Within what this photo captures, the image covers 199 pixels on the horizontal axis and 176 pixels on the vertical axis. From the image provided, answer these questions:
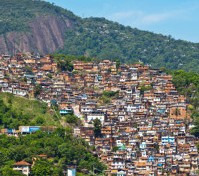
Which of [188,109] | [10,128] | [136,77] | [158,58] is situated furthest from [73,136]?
[158,58]

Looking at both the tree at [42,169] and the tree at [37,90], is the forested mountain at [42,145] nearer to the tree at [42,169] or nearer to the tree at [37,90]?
the tree at [42,169]

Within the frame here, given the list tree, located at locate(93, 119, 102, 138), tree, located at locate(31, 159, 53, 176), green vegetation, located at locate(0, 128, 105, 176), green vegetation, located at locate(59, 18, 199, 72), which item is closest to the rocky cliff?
green vegetation, located at locate(59, 18, 199, 72)

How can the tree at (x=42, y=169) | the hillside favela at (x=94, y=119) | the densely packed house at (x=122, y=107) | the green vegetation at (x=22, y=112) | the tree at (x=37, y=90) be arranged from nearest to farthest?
the tree at (x=42, y=169)
the hillside favela at (x=94, y=119)
the densely packed house at (x=122, y=107)
the green vegetation at (x=22, y=112)
the tree at (x=37, y=90)

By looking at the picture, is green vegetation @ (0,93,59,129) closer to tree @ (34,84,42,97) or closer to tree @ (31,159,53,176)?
tree @ (34,84,42,97)

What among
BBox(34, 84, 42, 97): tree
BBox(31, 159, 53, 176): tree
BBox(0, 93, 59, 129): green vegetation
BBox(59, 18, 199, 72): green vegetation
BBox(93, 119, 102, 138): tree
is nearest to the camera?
BBox(31, 159, 53, 176): tree

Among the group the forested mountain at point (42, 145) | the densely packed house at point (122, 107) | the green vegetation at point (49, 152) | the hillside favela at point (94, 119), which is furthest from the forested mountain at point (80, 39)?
the green vegetation at point (49, 152)

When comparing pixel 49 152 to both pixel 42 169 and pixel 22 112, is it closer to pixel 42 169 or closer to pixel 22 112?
pixel 42 169

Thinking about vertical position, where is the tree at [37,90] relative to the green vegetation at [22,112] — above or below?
above

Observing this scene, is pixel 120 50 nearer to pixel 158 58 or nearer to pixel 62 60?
pixel 158 58
